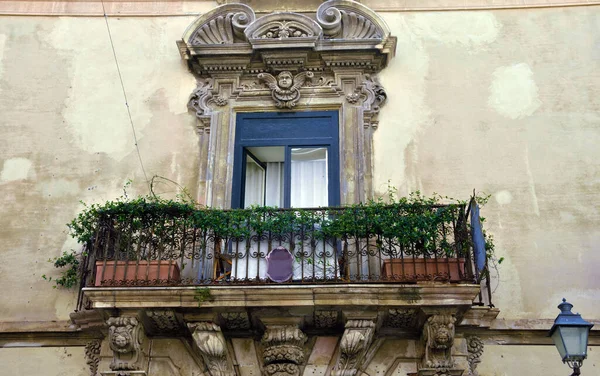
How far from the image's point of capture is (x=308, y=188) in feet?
31.1

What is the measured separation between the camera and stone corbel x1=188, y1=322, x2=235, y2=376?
788 cm

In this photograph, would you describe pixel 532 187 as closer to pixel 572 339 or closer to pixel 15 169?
pixel 572 339

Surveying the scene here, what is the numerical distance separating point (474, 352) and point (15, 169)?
19.1 ft

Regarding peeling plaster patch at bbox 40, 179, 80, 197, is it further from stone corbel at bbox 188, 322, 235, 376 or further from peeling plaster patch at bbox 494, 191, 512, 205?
peeling plaster patch at bbox 494, 191, 512, 205

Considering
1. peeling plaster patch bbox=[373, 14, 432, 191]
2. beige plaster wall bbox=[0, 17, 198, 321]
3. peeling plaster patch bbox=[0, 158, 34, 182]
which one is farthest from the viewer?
peeling plaster patch bbox=[0, 158, 34, 182]

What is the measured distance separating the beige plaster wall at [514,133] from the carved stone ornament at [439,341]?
1003 millimetres

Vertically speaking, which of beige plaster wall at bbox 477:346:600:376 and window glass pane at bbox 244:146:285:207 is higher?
window glass pane at bbox 244:146:285:207

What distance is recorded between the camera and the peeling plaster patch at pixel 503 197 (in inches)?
357

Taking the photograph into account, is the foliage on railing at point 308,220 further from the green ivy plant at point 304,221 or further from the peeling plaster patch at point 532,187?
the peeling plaster patch at point 532,187

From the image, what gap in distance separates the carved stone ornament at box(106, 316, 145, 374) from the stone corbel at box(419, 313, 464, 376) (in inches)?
114

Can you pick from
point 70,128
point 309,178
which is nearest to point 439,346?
point 309,178

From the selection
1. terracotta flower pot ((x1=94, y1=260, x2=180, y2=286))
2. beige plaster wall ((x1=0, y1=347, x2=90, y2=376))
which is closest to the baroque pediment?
terracotta flower pot ((x1=94, y1=260, x2=180, y2=286))

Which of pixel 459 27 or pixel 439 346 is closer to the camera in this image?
pixel 439 346

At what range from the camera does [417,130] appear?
9.59 meters
